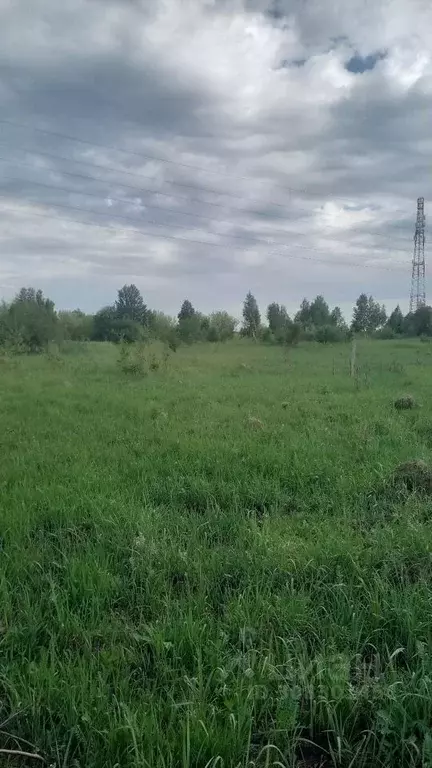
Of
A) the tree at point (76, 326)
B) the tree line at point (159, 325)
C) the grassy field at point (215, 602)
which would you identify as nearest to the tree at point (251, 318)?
the tree line at point (159, 325)

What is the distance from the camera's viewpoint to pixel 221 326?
4303 cm

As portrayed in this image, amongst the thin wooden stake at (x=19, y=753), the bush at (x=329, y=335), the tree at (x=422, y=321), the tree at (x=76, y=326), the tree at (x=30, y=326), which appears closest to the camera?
the thin wooden stake at (x=19, y=753)

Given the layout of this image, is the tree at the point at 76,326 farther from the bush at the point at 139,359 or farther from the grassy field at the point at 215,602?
the grassy field at the point at 215,602

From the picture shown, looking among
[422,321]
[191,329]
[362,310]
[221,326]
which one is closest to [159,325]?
[191,329]

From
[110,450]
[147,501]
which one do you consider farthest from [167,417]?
[147,501]

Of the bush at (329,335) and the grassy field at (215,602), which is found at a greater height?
the bush at (329,335)

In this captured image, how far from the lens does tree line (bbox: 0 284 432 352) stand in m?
30.3

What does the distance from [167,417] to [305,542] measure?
5901 millimetres

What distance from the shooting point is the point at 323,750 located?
2.36 m

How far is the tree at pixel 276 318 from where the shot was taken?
38.9m

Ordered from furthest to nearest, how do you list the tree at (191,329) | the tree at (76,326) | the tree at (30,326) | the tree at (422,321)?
the tree at (422,321)
the tree at (191,329)
the tree at (76,326)
the tree at (30,326)

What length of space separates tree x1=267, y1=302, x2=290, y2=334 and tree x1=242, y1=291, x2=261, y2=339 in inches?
41.9

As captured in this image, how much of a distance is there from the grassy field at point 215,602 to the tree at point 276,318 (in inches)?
1236

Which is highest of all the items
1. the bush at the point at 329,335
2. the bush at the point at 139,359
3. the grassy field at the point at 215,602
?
the bush at the point at 329,335
